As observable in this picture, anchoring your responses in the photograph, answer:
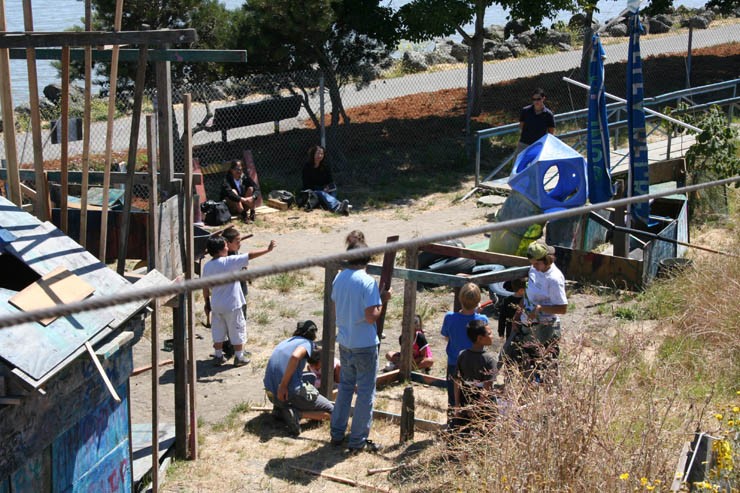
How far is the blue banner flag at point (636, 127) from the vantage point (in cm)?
1043

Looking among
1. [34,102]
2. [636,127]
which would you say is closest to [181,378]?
[34,102]

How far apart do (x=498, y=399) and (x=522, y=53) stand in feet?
83.1

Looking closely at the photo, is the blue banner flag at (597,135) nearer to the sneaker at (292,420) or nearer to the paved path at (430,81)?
the sneaker at (292,420)

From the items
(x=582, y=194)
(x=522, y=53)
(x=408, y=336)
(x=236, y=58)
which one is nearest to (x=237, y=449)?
(x=408, y=336)

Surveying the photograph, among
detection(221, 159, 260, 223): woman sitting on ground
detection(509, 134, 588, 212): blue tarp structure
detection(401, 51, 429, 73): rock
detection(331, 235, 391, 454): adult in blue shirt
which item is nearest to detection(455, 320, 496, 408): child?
detection(331, 235, 391, 454): adult in blue shirt

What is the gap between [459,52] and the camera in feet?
95.2

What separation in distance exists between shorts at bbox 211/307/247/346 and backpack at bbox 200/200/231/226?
4.49 meters

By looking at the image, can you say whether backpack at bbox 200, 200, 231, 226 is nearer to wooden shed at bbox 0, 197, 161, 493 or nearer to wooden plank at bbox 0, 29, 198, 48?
wooden shed at bbox 0, 197, 161, 493

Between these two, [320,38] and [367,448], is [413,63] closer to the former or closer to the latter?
[320,38]

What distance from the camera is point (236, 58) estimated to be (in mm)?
6387

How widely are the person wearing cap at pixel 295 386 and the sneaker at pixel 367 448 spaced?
46 centimetres

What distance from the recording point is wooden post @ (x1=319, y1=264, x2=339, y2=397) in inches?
275

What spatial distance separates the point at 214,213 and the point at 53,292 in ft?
26.1

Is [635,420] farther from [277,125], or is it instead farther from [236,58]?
[277,125]
